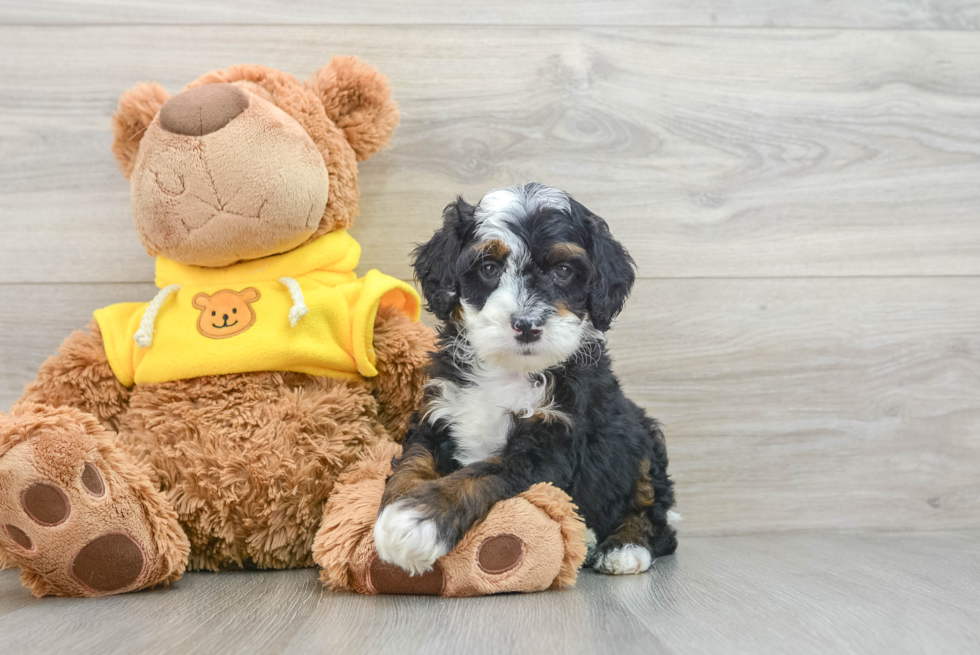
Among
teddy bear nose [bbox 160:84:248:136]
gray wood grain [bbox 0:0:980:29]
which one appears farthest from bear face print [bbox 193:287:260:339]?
gray wood grain [bbox 0:0:980:29]

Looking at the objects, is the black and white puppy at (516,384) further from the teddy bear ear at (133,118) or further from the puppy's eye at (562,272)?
the teddy bear ear at (133,118)

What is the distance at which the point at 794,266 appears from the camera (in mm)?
2314

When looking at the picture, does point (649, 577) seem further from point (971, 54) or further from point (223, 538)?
point (971, 54)

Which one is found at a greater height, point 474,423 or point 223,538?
point 474,423

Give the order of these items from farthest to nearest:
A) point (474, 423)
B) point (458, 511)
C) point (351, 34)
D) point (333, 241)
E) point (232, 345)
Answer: point (351, 34), point (333, 241), point (232, 345), point (474, 423), point (458, 511)

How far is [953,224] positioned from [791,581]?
1.31 meters

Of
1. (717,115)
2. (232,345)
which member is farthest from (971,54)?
(232,345)

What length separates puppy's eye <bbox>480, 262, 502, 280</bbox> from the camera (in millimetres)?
1499

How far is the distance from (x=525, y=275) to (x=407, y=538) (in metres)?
0.52

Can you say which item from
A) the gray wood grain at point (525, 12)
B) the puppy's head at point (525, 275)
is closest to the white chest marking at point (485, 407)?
the puppy's head at point (525, 275)

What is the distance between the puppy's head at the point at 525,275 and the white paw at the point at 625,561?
0.49 meters

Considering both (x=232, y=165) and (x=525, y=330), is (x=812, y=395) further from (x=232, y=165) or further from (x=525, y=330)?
(x=232, y=165)

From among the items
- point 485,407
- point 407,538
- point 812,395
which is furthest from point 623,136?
point 407,538

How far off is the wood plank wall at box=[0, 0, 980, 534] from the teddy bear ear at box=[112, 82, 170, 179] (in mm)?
313
